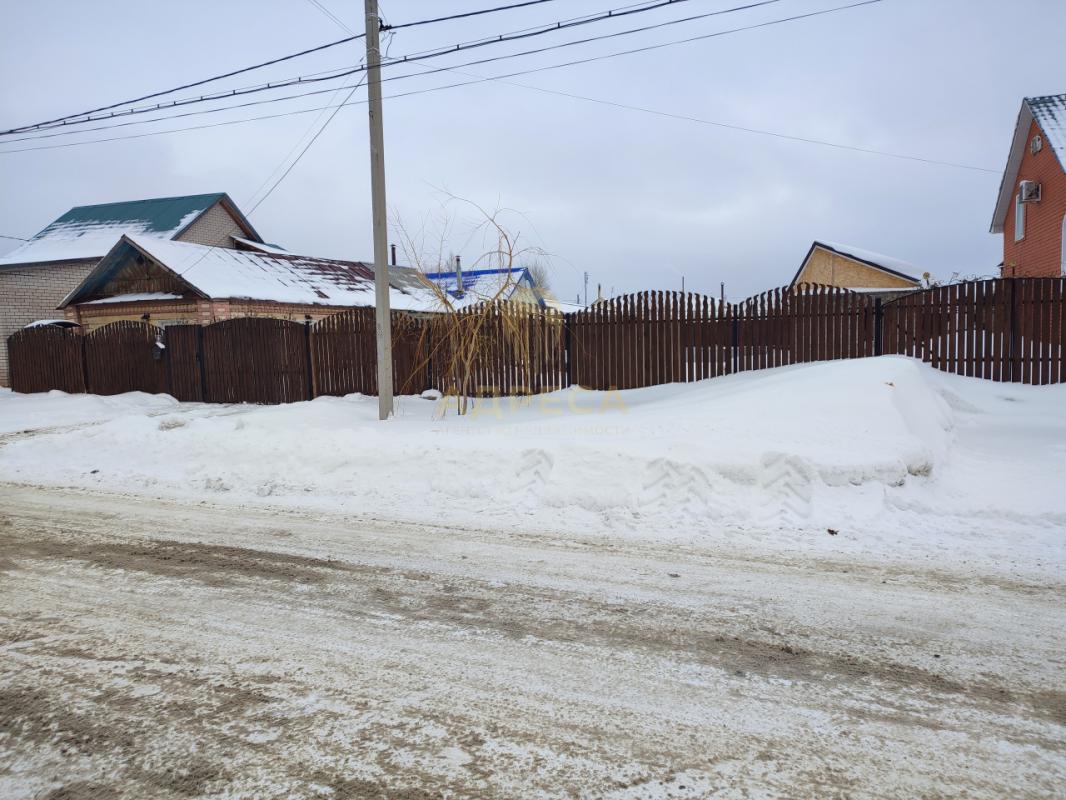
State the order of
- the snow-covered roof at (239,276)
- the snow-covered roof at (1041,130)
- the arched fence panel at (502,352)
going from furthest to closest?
the snow-covered roof at (239,276), the snow-covered roof at (1041,130), the arched fence panel at (502,352)

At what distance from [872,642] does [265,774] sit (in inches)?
115

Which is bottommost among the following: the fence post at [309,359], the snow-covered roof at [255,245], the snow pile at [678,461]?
the snow pile at [678,461]

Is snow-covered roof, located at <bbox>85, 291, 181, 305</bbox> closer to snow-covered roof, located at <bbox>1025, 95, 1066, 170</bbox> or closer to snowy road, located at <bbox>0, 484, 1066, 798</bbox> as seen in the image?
snowy road, located at <bbox>0, 484, 1066, 798</bbox>

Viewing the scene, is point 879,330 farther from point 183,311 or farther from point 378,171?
point 183,311

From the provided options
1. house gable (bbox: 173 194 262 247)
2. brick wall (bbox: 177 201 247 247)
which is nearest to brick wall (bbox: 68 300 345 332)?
house gable (bbox: 173 194 262 247)

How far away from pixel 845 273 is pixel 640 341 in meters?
25.6

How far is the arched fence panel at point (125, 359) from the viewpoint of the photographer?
17.5 m

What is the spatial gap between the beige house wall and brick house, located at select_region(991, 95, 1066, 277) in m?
5.45

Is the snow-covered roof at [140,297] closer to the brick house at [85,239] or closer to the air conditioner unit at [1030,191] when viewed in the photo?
the brick house at [85,239]

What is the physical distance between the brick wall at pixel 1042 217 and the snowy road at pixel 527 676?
2127 cm

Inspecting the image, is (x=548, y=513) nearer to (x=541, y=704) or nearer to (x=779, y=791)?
(x=541, y=704)

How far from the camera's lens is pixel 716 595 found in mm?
4113

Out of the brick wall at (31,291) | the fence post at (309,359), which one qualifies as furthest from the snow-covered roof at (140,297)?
the fence post at (309,359)

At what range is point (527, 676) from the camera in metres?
3.10
